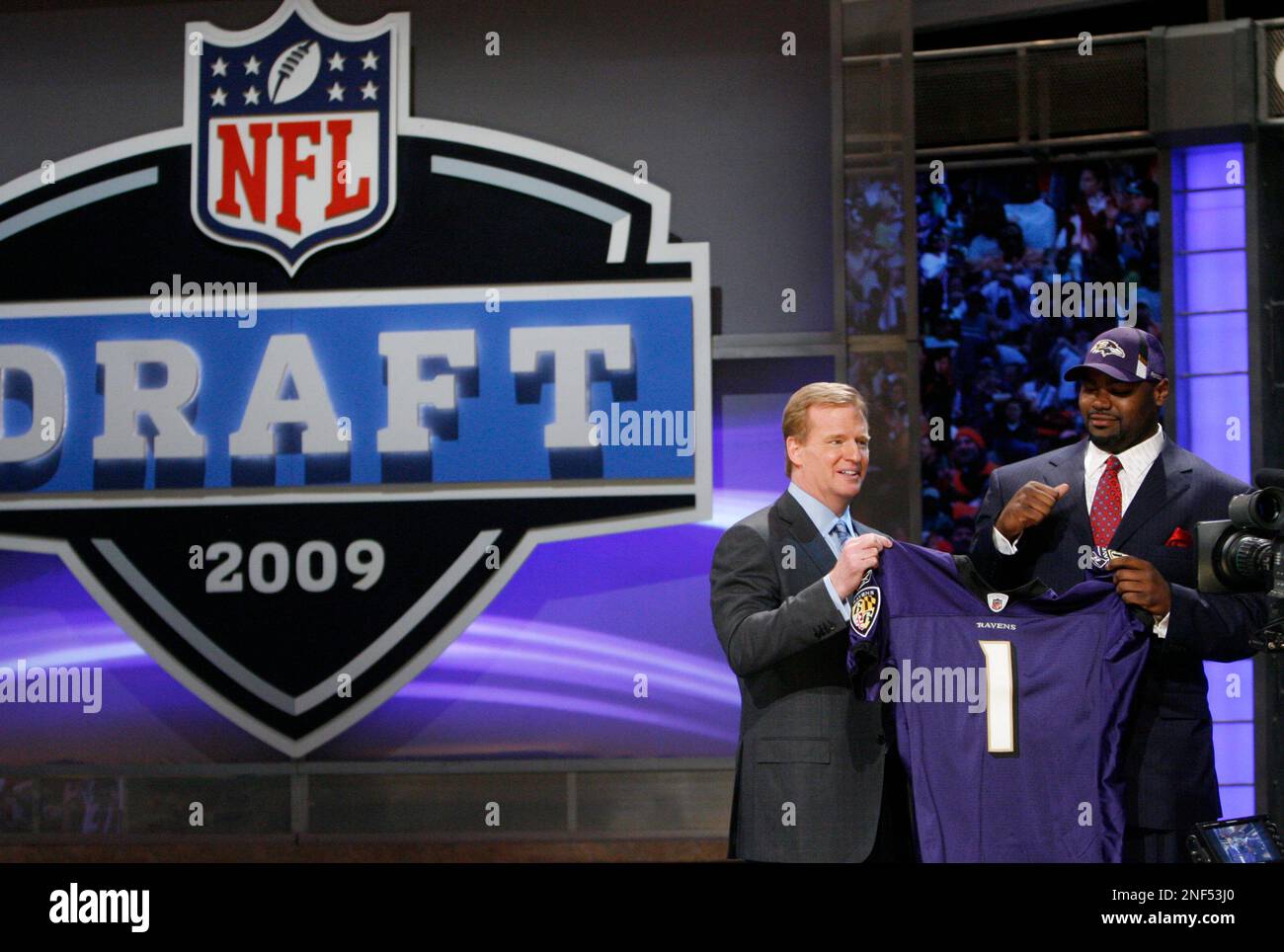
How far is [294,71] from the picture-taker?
502 cm

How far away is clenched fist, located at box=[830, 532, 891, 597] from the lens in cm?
A: 360

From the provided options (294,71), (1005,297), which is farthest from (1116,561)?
(294,71)

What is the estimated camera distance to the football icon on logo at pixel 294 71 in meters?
5.01

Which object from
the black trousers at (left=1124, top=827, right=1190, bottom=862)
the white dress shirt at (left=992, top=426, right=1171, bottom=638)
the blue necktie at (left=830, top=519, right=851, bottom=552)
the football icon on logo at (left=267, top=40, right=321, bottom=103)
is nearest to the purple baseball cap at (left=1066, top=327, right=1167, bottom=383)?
the white dress shirt at (left=992, top=426, right=1171, bottom=638)

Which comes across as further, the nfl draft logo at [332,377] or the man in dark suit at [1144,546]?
the nfl draft logo at [332,377]

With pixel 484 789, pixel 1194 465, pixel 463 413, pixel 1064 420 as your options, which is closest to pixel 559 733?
pixel 484 789

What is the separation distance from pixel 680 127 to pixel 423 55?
35.2 inches

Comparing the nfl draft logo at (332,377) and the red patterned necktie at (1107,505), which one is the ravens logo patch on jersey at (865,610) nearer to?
the red patterned necktie at (1107,505)

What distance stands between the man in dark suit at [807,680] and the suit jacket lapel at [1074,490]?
54 centimetres

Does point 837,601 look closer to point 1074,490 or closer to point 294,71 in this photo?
point 1074,490

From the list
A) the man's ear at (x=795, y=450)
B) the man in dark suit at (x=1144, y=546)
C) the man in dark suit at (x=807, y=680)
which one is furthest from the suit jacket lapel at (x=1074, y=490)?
the man's ear at (x=795, y=450)

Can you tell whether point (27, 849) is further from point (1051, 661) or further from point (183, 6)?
point (1051, 661)

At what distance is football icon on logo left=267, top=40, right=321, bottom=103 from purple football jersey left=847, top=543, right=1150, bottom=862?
260 centimetres
